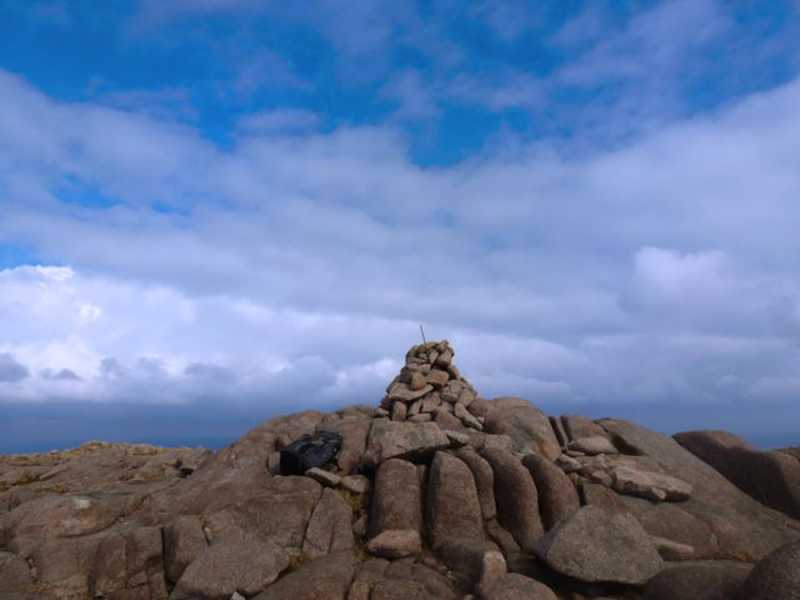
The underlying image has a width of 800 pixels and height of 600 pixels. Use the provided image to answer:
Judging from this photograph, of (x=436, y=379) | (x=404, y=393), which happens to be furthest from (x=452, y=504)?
(x=436, y=379)

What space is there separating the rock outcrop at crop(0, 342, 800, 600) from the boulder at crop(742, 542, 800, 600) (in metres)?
0.04

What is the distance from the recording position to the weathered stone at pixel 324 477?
25.8 meters

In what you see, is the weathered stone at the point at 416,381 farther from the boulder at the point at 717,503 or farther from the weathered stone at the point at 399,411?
the boulder at the point at 717,503

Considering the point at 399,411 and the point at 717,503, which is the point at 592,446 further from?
the point at 399,411

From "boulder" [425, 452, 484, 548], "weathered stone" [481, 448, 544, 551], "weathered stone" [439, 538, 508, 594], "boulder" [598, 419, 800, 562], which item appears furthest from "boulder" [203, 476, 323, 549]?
"boulder" [598, 419, 800, 562]

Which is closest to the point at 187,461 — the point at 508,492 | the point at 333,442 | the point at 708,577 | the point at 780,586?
the point at 333,442

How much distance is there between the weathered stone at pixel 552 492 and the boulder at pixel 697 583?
15.3 feet

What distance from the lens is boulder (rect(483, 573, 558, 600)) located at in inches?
704

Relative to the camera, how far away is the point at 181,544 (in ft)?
72.8

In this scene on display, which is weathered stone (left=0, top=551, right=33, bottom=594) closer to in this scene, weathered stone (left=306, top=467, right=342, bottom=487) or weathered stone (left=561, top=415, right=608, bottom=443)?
weathered stone (left=306, top=467, right=342, bottom=487)

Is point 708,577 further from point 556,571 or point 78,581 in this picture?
point 78,581

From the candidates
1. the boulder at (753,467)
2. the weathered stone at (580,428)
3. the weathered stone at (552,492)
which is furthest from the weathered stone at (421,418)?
the boulder at (753,467)

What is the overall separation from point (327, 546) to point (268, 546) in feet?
7.72

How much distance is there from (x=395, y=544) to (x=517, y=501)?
5281 millimetres
